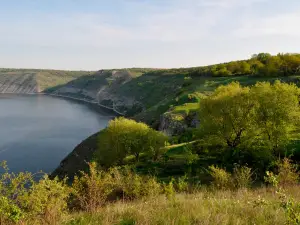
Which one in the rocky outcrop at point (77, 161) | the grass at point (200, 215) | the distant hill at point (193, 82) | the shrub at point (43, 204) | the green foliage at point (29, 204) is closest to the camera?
the grass at point (200, 215)

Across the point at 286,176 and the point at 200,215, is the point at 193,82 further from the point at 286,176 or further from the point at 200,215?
the point at 200,215

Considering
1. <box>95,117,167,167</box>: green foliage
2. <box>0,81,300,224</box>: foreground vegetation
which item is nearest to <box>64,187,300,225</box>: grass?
<box>0,81,300,224</box>: foreground vegetation

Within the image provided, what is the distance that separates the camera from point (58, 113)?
152 metres

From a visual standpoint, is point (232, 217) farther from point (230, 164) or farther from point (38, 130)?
point (38, 130)

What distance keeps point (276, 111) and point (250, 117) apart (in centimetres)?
372

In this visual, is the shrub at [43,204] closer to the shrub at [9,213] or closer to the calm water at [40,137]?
the shrub at [9,213]

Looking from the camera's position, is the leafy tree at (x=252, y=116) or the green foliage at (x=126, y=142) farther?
the green foliage at (x=126, y=142)

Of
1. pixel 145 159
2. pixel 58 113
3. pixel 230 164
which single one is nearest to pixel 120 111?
pixel 58 113

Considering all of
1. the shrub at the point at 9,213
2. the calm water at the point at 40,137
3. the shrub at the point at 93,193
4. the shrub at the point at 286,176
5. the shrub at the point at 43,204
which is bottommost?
the calm water at the point at 40,137

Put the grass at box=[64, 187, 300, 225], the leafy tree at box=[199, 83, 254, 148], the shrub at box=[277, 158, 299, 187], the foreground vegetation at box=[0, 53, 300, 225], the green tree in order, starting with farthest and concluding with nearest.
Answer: the leafy tree at box=[199, 83, 254, 148] → the green tree → the shrub at box=[277, 158, 299, 187] → the foreground vegetation at box=[0, 53, 300, 225] → the grass at box=[64, 187, 300, 225]

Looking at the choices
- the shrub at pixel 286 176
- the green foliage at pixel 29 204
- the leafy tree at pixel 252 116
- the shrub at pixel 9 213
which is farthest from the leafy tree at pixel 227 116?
the shrub at pixel 9 213

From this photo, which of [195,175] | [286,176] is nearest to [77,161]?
[195,175]

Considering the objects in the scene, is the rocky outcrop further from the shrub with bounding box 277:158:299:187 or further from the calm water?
the shrub with bounding box 277:158:299:187

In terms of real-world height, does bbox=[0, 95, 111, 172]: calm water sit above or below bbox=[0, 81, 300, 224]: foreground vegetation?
below
